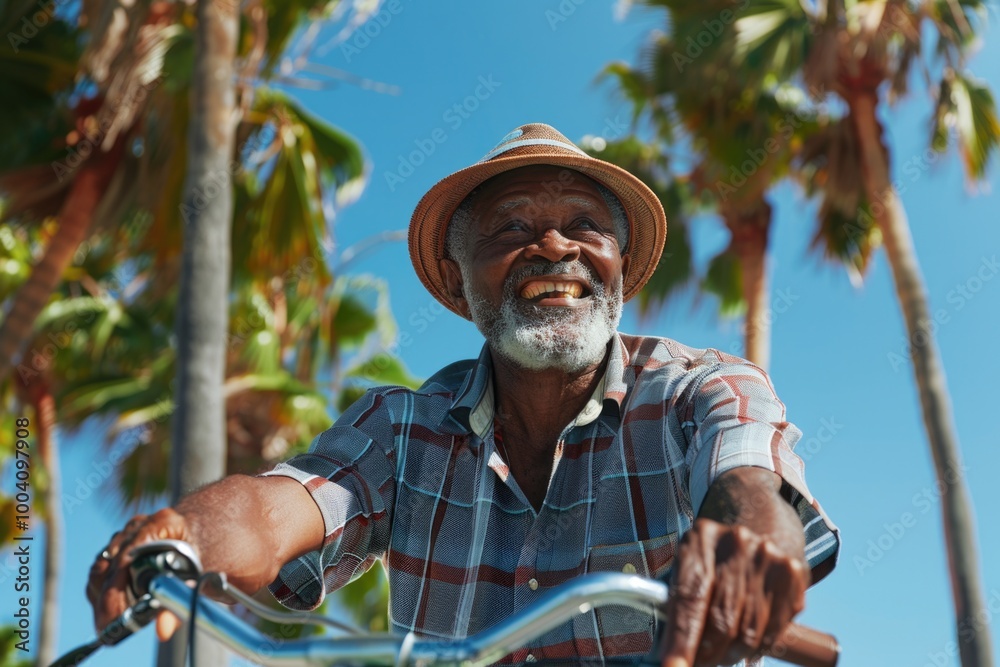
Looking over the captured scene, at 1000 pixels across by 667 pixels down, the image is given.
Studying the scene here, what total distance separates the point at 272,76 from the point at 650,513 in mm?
7255

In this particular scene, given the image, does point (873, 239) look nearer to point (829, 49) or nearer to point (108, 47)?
point (829, 49)

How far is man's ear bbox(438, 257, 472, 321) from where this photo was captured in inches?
124

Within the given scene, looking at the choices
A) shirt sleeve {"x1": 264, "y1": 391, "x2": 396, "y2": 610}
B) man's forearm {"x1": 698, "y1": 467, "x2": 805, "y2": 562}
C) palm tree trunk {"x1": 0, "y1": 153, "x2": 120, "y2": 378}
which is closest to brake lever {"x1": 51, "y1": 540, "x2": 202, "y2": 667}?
shirt sleeve {"x1": 264, "y1": 391, "x2": 396, "y2": 610}

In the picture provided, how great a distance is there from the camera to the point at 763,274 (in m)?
12.5

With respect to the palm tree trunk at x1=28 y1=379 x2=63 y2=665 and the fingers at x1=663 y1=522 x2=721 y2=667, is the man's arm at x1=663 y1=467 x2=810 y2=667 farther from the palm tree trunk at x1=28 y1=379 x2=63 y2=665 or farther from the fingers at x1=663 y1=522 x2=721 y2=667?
the palm tree trunk at x1=28 y1=379 x2=63 y2=665

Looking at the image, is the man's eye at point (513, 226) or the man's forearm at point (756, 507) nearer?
the man's forearm at point (756, 507)

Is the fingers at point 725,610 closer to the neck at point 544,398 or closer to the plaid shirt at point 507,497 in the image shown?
the plaid shirt at point 507,497

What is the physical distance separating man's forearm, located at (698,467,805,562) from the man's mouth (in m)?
0.92

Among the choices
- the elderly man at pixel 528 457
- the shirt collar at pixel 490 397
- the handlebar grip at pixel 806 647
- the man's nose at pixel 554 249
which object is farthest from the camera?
the man's nose at pixel 554 249

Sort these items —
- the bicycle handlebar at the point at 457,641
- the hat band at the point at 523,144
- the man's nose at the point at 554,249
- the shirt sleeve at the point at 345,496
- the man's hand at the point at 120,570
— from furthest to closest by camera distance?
1. the hat band at the point at 523,144
2. the man's nose at the point at 554,249
3. the shirt sleeve at the point at 345,496
4. the man's hand at the point at 120,570
5. the bicycle handlebar at the point at 457,641

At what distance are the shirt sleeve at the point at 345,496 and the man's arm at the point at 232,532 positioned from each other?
4 cm

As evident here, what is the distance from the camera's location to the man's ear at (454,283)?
3.14 metres

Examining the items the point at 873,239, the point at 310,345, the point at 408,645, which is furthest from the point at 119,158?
the point at 408,645

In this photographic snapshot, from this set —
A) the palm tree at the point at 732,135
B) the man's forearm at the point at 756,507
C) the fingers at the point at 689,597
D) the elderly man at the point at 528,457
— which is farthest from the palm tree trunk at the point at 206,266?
the palm tree at the point at 732,135
